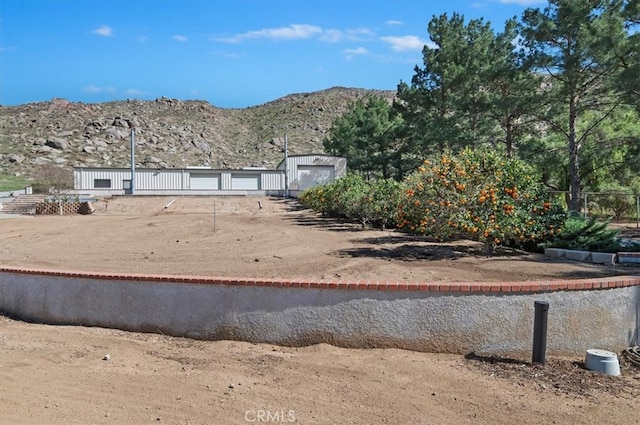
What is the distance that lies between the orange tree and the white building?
117 feet

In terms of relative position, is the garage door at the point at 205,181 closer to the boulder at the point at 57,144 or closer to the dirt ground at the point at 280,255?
the boulder at the point at 57,144

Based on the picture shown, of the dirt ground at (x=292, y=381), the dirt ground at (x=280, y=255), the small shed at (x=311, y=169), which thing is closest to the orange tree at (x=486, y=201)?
the dirt ground at (x=280, y=255)

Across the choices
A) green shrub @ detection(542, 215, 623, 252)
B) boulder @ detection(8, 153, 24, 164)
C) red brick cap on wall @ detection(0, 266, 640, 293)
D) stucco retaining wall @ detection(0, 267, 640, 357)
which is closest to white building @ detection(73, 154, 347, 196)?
boulder @ detection(8, 153, 24, 164)

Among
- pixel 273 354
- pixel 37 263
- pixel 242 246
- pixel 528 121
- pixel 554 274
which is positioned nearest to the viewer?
pixel 273 354

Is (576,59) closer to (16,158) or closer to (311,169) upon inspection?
(311,169)

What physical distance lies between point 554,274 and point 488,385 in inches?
138

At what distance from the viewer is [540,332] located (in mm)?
6137

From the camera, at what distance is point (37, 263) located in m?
11.1

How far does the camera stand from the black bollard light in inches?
242

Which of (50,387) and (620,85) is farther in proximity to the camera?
(620,85)

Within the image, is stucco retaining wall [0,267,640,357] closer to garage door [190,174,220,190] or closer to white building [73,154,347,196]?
white building [73,154,347,196]

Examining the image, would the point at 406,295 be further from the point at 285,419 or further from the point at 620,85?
the point at 620,85

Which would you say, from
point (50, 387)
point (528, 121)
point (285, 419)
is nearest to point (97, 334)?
point (50, 387)

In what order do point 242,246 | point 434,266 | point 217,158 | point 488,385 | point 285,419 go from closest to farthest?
point 285,419
point 488,385
point 434,266
point 242,246
point 217,158
